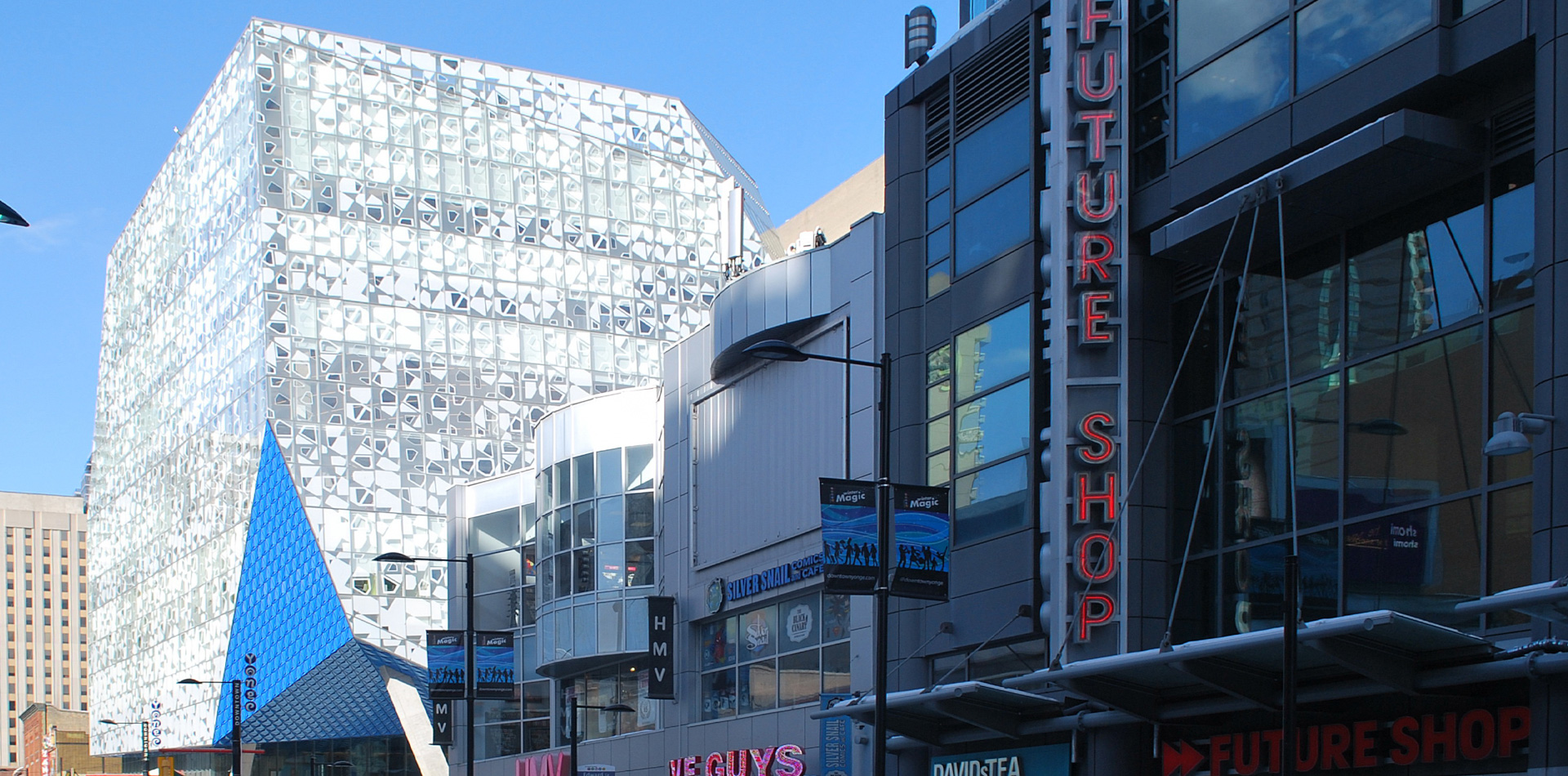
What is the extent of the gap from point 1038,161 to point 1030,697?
9.21 metres

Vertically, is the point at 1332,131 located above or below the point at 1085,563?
above

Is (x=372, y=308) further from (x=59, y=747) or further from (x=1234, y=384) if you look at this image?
(x=59, y=747)

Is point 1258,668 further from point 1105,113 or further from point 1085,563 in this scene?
point 1105,113

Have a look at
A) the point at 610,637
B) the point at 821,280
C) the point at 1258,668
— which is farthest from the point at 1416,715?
the point at 610,637

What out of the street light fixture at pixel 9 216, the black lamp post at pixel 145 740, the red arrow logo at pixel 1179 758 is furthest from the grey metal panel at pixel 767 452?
the black lamp post at pixel 145 740

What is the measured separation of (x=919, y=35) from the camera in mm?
35688

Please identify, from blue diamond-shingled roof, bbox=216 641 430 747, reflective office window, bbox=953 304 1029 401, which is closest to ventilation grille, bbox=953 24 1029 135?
reflective office window, bbox=953 304 1029 401

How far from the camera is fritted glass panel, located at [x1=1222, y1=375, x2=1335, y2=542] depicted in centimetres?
2408

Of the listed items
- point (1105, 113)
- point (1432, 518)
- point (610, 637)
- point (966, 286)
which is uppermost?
point (1105, 113)

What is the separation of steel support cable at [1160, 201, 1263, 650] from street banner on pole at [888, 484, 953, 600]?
3.27 metres

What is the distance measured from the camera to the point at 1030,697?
28.0 meters

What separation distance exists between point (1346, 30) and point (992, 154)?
9.69m

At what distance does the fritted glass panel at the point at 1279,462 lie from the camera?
2408 cm

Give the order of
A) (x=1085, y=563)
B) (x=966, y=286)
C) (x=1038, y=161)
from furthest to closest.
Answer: (x=966, y=286) → (x=1038, y=161) → (x=1085, y=563)
